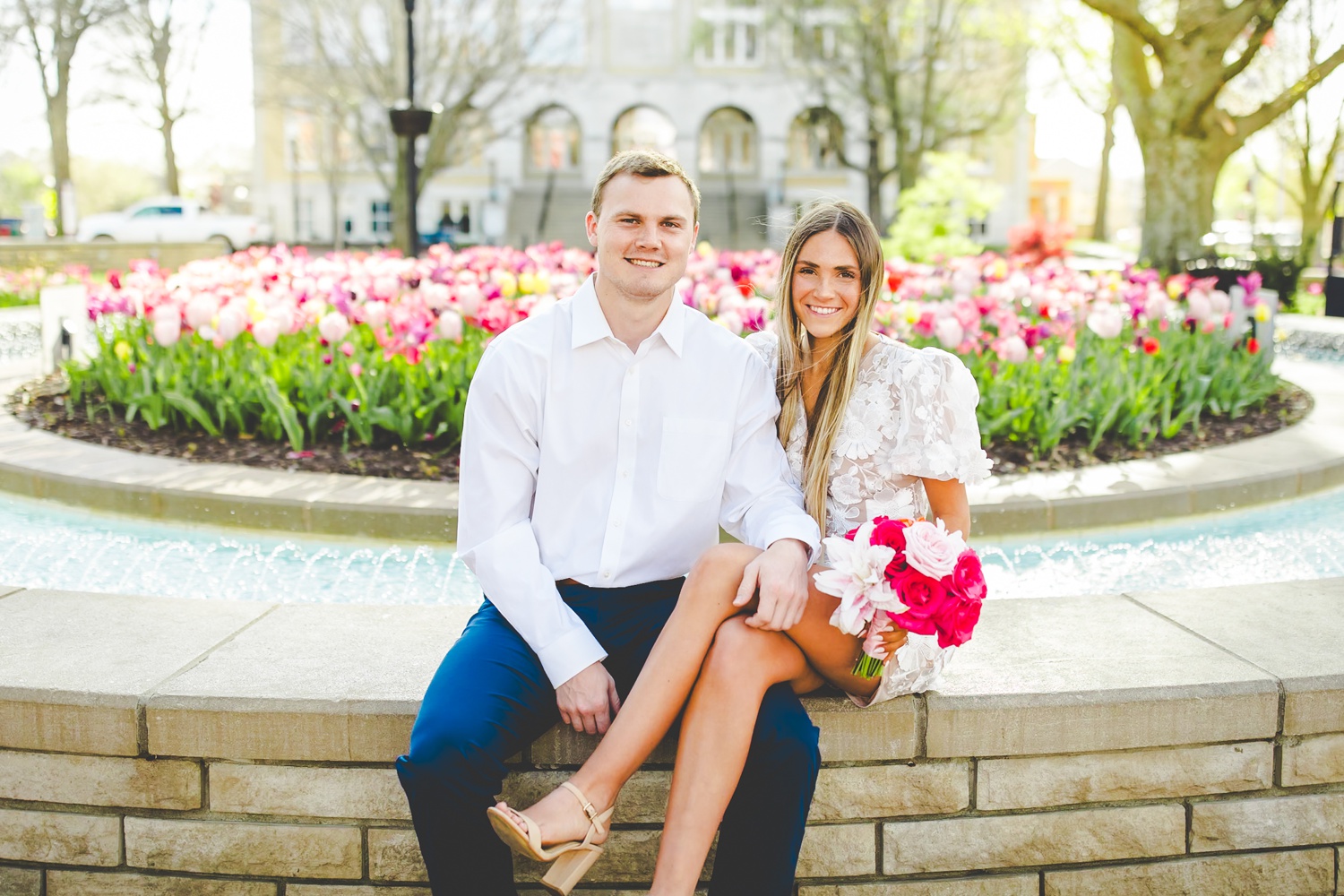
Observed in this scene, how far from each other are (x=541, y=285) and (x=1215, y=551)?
4.03m

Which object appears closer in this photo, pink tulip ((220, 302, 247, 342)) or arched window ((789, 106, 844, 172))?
pink tulip ((220, 302, 247, 342))

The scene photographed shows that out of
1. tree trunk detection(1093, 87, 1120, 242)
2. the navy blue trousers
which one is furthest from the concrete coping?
tree trunk detection(1093, 87, 1120, 242)

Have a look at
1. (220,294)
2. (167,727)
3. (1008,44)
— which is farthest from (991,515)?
(1008,44)

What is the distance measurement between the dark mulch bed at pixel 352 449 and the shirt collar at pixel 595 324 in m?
2.54

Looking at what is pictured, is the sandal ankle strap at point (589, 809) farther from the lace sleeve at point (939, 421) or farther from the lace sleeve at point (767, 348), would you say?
the lace sleeve at point (767, 348)

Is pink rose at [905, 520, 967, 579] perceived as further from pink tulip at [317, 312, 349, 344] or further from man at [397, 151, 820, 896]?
pink tulip at [317, 312, 349, 344]

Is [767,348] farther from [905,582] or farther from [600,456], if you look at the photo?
[905,582]

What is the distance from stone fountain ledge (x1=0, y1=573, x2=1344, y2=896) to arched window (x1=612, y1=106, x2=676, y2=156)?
39500 mm

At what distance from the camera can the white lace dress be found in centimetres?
281

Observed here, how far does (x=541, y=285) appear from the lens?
698cm

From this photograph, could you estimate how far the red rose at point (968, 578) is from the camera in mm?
2281

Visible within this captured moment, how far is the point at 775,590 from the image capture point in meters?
2.46

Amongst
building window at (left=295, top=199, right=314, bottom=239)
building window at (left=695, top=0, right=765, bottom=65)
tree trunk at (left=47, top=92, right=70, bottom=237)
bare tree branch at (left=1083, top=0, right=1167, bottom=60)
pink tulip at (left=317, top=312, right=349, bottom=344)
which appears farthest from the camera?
building window at (left=295, top=199, right=314, bottom=239)

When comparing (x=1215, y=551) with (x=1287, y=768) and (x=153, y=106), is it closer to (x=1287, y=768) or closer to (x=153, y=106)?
(x=1287, y=768)
